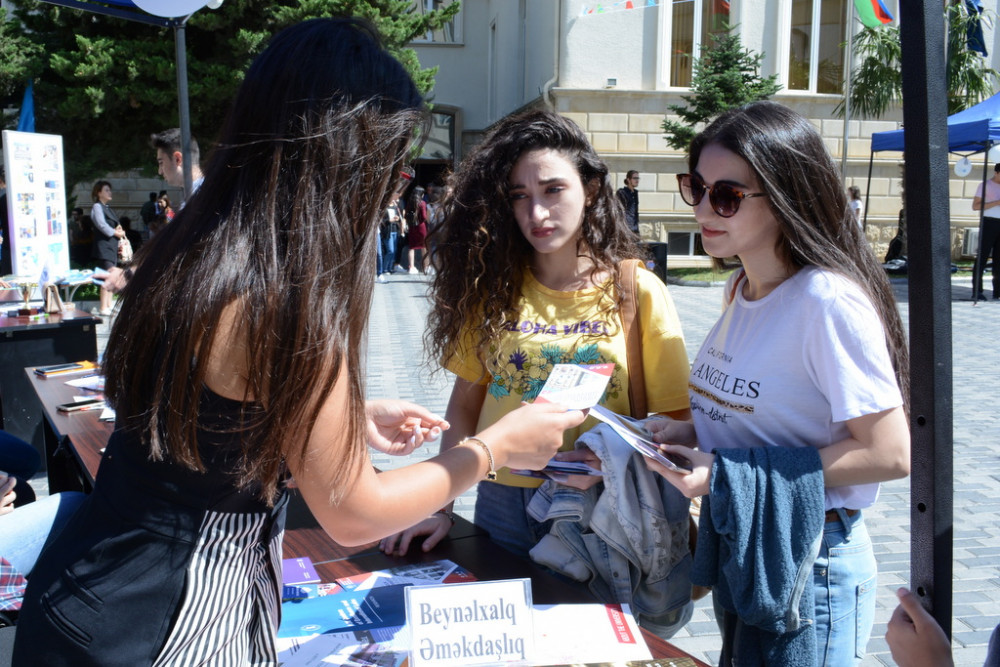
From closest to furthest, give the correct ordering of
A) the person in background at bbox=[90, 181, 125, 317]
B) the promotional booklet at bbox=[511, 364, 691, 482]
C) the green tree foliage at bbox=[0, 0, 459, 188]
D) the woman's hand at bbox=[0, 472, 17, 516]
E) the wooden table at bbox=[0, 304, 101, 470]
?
the promotional booklet at bbox=[511, 364, 691, 482]
the woman's hand at bbox=[0, 472, 17, 516]
the wooden table at bbox=[0, 304, 101, 470]
the person in background at bbox=[90, 181, 125, 317]
the green tree foliage at bbox=[0, 0, 459, 188]

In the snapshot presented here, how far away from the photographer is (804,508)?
148 centimetres

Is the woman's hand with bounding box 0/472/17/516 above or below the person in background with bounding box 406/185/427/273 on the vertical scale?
below

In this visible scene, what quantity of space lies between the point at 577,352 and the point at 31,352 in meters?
4.48

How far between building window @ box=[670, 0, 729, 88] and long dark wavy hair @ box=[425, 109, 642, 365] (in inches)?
661

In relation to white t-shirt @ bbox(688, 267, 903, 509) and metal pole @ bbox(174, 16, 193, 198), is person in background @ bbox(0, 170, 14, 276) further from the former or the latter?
white t-shirt @ bbox(688, 267, 903, 509)

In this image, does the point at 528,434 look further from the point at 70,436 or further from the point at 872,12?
the point at 872,12

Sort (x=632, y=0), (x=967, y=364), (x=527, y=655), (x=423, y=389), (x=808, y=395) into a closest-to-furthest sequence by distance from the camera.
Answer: (x=527, y=655), (x=808, y=395), (x=423, y=389), (x=967, y=364), (x=632, y=0)

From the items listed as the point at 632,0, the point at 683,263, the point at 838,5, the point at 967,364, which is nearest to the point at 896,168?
the point at 838,5

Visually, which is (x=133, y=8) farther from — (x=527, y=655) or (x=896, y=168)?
(x=896, y=168)

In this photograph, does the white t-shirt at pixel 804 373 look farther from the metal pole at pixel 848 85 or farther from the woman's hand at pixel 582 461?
the metal pole at pixel 848 85

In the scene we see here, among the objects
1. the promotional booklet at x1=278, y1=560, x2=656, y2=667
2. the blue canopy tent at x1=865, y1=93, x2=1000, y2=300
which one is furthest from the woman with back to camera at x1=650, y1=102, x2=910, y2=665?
the blue canopy tent at x1=865, y1=93, x2=1000, y2=300

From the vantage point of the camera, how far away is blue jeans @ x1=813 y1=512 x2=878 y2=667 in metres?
1.57

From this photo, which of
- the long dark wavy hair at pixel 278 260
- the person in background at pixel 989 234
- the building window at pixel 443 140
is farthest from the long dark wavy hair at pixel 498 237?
the building window at pixel 443 140

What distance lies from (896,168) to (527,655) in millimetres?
19019
